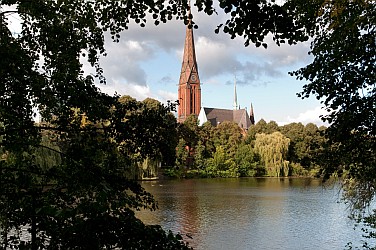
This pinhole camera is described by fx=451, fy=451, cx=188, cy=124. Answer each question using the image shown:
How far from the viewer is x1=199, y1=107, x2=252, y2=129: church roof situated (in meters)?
58.8

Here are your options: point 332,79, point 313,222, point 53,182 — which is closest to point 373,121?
point 332,79

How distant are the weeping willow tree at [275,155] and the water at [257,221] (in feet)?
55.7

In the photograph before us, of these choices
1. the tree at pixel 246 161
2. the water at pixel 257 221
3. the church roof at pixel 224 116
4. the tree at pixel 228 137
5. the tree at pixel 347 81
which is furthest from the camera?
the church roof at pixel 224 116

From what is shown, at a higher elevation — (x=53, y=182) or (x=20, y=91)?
(x=20, y=91)

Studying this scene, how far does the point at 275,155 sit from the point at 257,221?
80.8 feet

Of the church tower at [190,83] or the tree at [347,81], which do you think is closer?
the tree at [347,81]

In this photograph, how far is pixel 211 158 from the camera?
132 ft

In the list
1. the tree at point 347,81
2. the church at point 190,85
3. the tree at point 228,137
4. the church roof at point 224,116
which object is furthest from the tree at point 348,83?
the church at point 190,85

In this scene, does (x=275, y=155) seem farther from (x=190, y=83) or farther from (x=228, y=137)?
(x=190, y=83)

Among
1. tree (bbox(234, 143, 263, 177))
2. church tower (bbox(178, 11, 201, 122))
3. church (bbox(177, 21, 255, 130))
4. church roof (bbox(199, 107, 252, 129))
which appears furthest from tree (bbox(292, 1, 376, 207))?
church tower (bbox(178, 11, 201, 122))

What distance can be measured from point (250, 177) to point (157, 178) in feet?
34.7

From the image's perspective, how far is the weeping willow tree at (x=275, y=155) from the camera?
1491 inches

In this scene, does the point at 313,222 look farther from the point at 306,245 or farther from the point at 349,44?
the point at 349,44

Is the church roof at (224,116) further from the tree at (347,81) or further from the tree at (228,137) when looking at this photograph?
the tree at (347,81)
